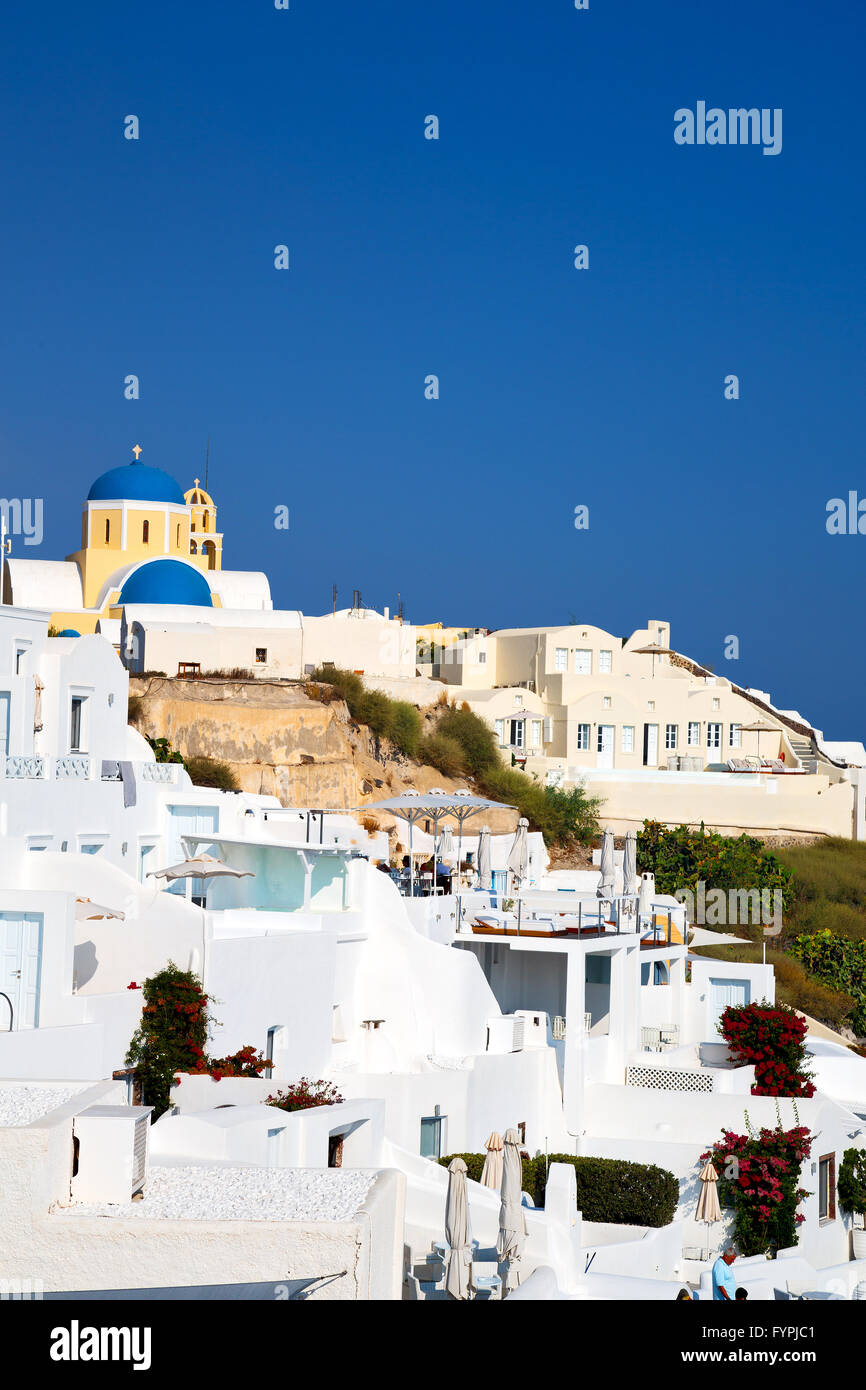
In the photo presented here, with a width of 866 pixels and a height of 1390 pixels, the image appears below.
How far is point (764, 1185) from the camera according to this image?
909 inches

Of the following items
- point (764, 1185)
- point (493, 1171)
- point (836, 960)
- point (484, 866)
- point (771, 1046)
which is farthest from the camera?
point (836, 960)

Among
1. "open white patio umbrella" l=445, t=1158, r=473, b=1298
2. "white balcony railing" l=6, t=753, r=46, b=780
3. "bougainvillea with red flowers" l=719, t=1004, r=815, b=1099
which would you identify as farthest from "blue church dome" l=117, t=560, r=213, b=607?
"open white patio umbrella" l=445, t=1158, r=473, b=1298

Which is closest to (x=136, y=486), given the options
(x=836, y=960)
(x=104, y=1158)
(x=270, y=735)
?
(x=270, y=735)

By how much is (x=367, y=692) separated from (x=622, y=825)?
966 centimetres

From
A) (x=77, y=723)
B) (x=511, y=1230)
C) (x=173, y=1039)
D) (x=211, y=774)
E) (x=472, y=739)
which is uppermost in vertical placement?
(x=472, y=739)

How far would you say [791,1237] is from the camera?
22.9 m

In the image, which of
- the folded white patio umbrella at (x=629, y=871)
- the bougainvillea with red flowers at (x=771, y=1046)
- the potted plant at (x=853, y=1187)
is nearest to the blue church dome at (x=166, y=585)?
the folded white patio umbrella at (x=629, y=871)

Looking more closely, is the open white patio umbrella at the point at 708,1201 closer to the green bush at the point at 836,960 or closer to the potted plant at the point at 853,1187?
the potted plant at the point at 853,1187

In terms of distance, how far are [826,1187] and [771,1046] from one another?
2.46 meters

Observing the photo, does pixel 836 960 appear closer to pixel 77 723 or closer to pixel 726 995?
pixel 726 995

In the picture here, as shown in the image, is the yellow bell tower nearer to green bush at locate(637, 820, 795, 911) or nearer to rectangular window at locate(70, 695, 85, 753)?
green bush at locate(637, 820, 795, 911)

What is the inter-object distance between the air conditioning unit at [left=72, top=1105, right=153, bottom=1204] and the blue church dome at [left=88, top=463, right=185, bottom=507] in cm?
4739

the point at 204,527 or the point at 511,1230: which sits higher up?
the point at 204,527

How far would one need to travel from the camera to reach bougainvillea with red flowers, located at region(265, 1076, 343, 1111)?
1892cm
